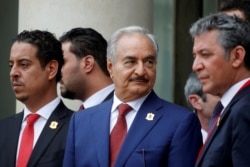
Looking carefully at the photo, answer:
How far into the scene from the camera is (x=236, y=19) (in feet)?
21.2

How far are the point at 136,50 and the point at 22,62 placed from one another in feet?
3.54

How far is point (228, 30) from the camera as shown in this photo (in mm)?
6426

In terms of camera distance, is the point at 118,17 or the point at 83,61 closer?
the point at 83,61

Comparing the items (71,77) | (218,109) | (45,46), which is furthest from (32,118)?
(218,109)

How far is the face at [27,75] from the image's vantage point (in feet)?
24.8

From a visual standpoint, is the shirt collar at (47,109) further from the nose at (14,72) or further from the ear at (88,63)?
the ear at (88,63)

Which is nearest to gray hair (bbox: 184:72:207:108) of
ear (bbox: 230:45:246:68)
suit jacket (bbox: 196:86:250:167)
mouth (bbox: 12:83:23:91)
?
mouth (bbox: 12:83:23:91)

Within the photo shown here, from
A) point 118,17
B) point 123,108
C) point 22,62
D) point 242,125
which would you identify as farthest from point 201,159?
point 118,17

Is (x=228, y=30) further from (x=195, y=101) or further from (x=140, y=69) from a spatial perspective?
(x=195, y=101)

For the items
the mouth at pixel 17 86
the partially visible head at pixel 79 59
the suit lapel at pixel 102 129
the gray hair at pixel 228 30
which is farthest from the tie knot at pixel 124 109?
the partially visible head at pixel 79 59

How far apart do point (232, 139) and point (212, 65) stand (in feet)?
1.78

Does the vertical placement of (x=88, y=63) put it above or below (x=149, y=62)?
below

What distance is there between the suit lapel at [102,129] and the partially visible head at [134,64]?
163 mm

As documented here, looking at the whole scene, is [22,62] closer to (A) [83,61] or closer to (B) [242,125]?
(A) [83,61]
